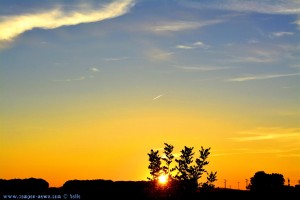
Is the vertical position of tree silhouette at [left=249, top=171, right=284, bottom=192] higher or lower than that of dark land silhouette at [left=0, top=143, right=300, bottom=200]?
higher

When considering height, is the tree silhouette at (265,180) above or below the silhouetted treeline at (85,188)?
above

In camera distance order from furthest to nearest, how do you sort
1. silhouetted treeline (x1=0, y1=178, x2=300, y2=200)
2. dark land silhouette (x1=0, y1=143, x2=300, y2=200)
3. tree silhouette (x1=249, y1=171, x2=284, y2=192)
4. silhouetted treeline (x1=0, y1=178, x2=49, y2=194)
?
tree silhouette (x1=249, y1=171, x2=284, y2=192) < silhouetted treeline (x1=0, y1=178, x2=49, y2=194) < silhouetted treeline (x1=0, y1=178, x2=300, y2=200) < dark land silhouette (x1=0, y1=143, x2=300, y2=200)

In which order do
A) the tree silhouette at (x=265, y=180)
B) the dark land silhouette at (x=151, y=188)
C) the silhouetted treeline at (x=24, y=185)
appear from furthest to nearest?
the tree silhouette at (x=265, y=180), the silhouetted treeline at (x=24, y=185), the dark land silhouette at (x=151, y=188)

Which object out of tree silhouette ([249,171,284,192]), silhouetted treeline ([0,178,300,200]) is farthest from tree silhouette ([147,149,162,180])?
tree silhouette ([249,171,284,192])

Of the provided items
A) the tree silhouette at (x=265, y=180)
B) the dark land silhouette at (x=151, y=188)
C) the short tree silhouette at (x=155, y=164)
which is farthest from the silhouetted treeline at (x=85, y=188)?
the tree silhouette at (x=265, y=180)

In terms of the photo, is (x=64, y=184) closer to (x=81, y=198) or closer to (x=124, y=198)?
(x=81, y=198)

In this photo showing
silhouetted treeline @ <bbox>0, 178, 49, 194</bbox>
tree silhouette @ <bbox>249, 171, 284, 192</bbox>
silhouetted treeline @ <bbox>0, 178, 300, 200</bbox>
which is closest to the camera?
silhouetted treeline @ <bbox>0, 178, 300, 200</bbox>

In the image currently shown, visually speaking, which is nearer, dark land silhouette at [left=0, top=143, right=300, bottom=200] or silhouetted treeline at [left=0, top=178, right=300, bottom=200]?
dark land silhouette at [left=0, top=143, right=300, bottom=200]

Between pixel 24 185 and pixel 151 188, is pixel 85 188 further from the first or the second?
pixel 151 188

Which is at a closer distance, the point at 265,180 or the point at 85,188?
the point at 85,188

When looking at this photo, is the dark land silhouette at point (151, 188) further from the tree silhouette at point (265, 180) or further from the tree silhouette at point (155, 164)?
the tree silhouette at point (265, 180)

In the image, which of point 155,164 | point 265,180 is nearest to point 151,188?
point 155,164

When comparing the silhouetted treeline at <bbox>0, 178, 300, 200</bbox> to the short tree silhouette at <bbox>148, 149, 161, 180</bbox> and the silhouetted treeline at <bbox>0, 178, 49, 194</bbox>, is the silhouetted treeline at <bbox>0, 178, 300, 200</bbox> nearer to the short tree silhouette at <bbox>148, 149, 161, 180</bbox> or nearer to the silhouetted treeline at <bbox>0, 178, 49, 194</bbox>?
the silhouetted treeline at <bbox>0, 178, 49, 194</bbox>

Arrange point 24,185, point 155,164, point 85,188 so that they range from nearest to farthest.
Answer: point 155,164
point 85,188
point 24,185
